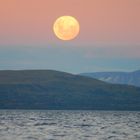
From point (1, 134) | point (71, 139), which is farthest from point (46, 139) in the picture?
point (1, 134)

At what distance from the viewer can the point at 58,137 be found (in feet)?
345

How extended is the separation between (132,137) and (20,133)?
68.2ft

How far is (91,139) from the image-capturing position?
102125 mm

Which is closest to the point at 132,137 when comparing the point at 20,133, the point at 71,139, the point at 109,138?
the point at 109,138

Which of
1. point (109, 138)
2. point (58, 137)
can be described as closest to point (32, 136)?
point (58, 137)

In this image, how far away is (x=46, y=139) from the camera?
10006 centimetres

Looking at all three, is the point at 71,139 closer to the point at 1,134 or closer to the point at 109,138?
the point at 109,138

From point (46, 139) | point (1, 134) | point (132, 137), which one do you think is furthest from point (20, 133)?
point (132, 137)

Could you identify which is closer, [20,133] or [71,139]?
[71,139]

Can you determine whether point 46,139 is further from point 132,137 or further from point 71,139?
point 132,137

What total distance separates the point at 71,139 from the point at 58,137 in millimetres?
4600

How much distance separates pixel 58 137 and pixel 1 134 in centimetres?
1064

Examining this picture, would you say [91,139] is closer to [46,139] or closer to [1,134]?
[46,139]

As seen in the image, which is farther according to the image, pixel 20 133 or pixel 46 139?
pixel 20 133
